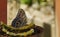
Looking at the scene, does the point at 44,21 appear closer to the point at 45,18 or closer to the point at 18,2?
the point at 45,18

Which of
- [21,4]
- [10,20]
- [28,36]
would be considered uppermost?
[21,4]

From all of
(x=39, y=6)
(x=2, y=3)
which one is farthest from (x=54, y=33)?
(x=2, y=3)

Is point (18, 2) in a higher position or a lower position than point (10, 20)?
higher
